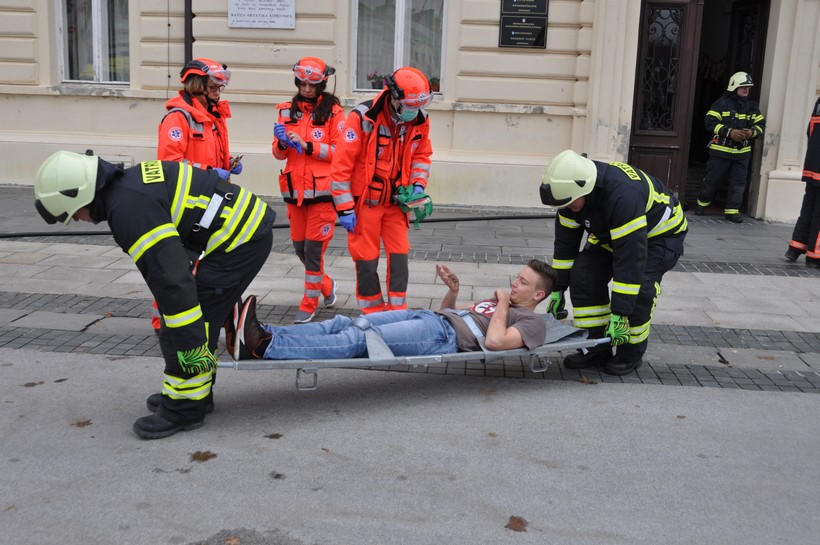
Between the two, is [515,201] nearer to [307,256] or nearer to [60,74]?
[307,256]

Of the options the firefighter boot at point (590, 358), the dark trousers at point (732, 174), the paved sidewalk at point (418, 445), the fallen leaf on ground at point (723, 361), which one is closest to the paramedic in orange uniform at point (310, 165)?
the paved sidewalk at point (418, 445)

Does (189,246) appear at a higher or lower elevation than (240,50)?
lower

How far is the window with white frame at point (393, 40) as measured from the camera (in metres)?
12.4

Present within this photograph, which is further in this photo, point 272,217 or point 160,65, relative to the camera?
point 160,65

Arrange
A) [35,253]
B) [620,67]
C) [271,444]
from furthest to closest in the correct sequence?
[620,67] → [35,253] → [271,444]

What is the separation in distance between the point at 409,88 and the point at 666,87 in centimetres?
758

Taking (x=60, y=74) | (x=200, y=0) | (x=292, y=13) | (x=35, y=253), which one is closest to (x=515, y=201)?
(x=292, y=13)

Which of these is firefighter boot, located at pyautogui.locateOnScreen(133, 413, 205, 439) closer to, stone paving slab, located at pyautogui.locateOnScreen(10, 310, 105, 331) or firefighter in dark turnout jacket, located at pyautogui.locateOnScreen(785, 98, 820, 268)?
stone paving slab, located at pyautogui.locateOnScreen(10, 310, 105, 331)

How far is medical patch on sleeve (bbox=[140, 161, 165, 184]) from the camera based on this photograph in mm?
4102

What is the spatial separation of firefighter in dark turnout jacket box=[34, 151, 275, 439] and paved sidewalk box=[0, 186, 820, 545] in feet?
0.95

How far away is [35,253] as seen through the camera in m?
8.50

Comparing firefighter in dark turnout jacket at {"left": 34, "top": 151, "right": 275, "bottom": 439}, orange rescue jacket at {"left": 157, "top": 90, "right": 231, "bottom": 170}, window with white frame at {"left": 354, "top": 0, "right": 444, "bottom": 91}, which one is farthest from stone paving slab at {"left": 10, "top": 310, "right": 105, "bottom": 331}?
window with white frame at {"left": 354, "top": 0, "right": 444, "bottom": 91}

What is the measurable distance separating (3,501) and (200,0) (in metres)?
9.60

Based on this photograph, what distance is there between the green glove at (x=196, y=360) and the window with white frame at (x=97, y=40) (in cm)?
978
